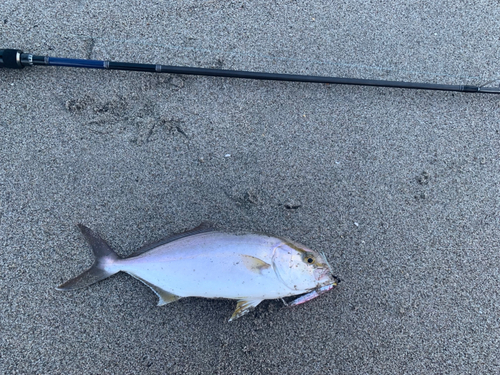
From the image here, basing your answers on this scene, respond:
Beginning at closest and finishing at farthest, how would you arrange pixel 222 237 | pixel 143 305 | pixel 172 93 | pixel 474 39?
pixel 222 237 → pixel 143 305 → pixel 172 93 → pixel 474 39

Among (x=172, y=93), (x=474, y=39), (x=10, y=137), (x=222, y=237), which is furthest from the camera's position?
(x=474, y=39)

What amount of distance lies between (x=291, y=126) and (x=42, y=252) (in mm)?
1382

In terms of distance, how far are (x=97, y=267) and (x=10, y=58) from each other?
1095mm

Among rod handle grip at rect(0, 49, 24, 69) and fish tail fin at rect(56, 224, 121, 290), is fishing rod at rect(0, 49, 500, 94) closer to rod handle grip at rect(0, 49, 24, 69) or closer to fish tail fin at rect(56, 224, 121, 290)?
rod handle grip at rect(0, 49, 24, 69)

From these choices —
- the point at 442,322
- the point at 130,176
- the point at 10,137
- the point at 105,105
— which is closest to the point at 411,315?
the point at 442,322

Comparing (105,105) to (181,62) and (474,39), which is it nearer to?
(181,62)

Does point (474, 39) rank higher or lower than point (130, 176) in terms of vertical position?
higher

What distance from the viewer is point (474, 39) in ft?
6.17

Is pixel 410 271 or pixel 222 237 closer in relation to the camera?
pixel 222 237

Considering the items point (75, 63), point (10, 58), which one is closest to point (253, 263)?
point (75, 63)

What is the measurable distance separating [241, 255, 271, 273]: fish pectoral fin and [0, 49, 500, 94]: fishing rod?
3.02ft

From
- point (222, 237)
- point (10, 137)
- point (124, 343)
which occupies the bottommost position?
point (124, 343)

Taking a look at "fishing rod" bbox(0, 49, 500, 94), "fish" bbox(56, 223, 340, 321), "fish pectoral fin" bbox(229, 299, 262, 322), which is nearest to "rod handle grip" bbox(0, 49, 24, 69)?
"fishing rod" bbox(0, 49, 500, 94)

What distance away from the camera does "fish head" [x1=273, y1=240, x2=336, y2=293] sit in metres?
1.34
